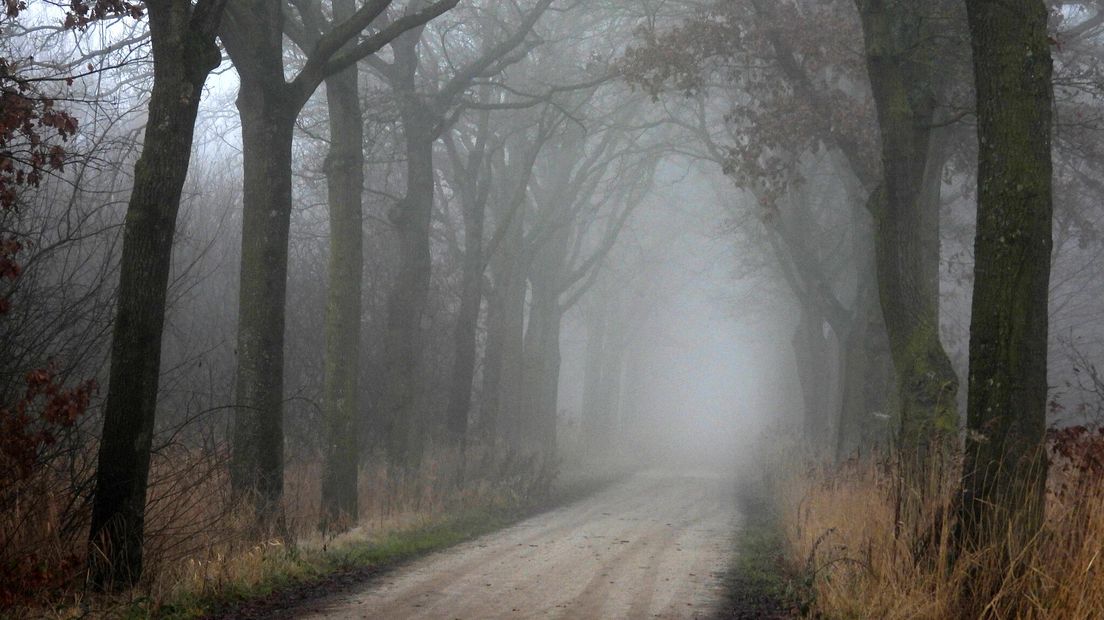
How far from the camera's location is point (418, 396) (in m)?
24.3

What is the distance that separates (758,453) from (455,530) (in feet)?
64.6

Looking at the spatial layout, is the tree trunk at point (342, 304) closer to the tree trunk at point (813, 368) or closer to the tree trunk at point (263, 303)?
the tree trunk at point (263, 303)

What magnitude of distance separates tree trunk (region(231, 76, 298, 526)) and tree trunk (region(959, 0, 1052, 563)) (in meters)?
7.59

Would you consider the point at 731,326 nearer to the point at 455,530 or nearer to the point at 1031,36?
the point at 455,530

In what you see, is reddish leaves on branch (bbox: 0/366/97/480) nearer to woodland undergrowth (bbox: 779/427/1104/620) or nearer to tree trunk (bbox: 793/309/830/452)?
woodland undergrowth (bbox: 779/427/1104/620)

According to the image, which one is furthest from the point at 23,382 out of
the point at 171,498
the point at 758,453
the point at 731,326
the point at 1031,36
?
the point at 731,326

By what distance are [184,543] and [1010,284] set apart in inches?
301

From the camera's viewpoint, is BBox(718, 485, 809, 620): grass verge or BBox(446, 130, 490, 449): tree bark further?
BBox(446, 130, 490, 449): tree bark

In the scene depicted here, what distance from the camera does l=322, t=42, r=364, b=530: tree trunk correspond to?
48.6 ft

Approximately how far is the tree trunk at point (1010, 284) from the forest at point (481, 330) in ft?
0.08

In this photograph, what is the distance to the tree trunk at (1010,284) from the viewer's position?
7871mm

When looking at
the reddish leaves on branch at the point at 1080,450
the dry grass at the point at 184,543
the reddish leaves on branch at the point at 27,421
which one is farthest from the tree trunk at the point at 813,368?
the reddish leaves on branch at the point at 27,421

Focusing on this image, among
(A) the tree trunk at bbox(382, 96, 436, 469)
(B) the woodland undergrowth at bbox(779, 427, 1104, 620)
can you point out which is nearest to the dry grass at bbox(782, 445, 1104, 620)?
(B) the woodland undergrowth at bbox(779, 427, 1104, 620)

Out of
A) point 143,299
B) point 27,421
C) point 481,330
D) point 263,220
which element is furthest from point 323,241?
point 27,421
